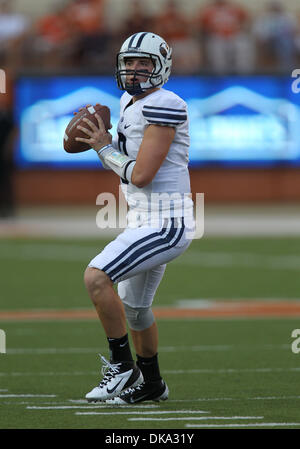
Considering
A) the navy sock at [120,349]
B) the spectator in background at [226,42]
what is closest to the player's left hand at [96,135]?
the navy sock at [120,349]

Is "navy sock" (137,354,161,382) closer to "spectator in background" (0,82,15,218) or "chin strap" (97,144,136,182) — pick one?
"chin strap" (97,144,136,182)

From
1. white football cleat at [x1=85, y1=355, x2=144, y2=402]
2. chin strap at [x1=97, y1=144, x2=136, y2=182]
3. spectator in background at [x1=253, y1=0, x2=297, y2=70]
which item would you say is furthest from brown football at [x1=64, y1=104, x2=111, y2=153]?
spectator in background at [x1=253, y1=0, x2=297, y2=70]

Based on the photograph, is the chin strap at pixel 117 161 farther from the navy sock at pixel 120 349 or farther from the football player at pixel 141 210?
the navy sock at pixel 120 349

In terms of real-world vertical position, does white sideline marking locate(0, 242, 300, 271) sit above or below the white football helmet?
below

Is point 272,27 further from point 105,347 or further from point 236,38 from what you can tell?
point 105,347

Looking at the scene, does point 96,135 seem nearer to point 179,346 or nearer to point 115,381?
point 115,381

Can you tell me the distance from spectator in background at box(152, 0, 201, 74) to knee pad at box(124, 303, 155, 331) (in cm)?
1582

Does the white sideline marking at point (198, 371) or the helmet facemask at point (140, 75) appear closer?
the helmet facemask at point (140, 75)

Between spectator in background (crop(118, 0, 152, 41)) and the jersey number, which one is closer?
the jersey number

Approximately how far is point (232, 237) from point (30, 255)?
12.4ft

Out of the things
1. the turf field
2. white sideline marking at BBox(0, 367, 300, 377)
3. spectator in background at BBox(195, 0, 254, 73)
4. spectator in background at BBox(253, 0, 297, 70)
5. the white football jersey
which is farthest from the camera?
spectator in background at BBox(253, 0, 297, 70)

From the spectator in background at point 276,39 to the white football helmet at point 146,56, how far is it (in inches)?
649

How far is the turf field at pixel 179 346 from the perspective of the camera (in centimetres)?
571

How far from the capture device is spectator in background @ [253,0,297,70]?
22219 mm
